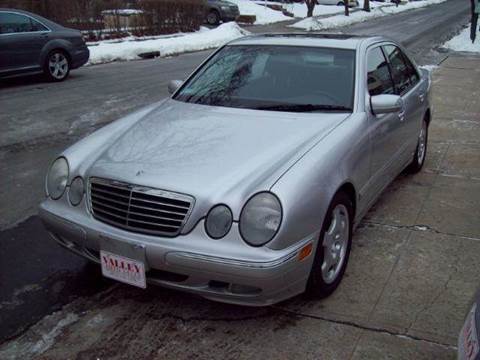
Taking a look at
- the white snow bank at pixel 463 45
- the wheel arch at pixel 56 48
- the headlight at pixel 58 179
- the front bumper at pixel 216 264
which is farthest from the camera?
the white snow bank at pixel 463 45

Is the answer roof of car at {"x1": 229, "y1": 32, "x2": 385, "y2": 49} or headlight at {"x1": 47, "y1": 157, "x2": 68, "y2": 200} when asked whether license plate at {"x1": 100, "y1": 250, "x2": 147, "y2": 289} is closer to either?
headlight at {"x1": 47, "y1": 157, "x2": 68, "y2": 200}

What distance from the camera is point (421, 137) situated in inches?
224

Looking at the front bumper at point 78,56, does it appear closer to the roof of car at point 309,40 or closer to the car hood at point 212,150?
the roof of car at point 309,40

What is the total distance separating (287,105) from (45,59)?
8716 millimetres

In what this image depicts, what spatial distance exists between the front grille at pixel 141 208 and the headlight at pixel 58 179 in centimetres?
35

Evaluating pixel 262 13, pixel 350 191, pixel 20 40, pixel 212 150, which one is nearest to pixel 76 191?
pixel 212 150

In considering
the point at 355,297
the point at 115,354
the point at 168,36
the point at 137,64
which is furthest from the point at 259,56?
the point at 168,36

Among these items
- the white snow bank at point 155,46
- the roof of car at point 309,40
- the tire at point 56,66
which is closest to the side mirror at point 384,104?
the roof of car at point 309,40

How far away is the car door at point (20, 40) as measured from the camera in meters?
10.7

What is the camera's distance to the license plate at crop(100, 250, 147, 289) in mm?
2957

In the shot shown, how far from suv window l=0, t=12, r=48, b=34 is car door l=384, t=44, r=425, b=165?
27.7 feet

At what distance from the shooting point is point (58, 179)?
3.47 metres

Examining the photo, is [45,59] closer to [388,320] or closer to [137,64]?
[137,64]

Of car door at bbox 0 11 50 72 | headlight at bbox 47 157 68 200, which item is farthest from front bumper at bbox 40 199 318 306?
car door at bbox 0 11 50 72
